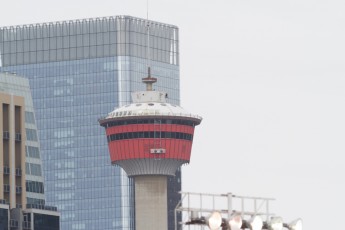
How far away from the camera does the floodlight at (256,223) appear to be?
299 feet

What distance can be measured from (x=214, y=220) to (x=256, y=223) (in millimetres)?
3323

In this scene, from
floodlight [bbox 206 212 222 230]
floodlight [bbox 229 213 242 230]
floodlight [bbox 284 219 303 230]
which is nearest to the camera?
floodlight [bbox 206 212 222 230]

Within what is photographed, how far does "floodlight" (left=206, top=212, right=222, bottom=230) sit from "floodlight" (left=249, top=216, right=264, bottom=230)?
280 centimetres

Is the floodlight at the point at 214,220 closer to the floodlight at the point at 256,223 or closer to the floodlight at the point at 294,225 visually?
the floodlight at the point at 256,223

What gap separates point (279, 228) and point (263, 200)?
4500 mm

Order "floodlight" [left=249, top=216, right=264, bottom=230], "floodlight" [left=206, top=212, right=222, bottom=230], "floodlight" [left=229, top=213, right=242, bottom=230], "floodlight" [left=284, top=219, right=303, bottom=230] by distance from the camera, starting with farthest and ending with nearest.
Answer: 1. "floodlight" [left=284, top=219, right=303, bottom=230]
2. "floodlight" [left=249, top=216, right=264, bottom=230]
3. "floodlight" [left=229, top=213, right=242, bottom=230]
4. "floodlight" [left=206, top=212, right=222, bottom=230]

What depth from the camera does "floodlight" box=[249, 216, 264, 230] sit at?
3585 inches

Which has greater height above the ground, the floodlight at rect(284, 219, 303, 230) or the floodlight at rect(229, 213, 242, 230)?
the floodlight at rect(284, 219, 303, 230)

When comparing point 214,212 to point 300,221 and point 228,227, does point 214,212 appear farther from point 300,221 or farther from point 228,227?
point 300,221

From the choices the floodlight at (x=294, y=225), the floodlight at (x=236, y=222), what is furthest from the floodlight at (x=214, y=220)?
the floodlight at (x=294, y=225)

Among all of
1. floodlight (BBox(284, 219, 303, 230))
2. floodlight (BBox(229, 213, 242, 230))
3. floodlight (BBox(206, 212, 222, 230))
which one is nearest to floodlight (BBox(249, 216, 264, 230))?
floodlight (BBox(229, 213, 242, 230))

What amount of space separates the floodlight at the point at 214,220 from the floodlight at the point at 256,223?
2.80m

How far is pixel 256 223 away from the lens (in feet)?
299

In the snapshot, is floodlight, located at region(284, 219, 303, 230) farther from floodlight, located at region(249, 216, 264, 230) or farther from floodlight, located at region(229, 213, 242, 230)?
floodlight, located at region(229, 213, 242, 230)
